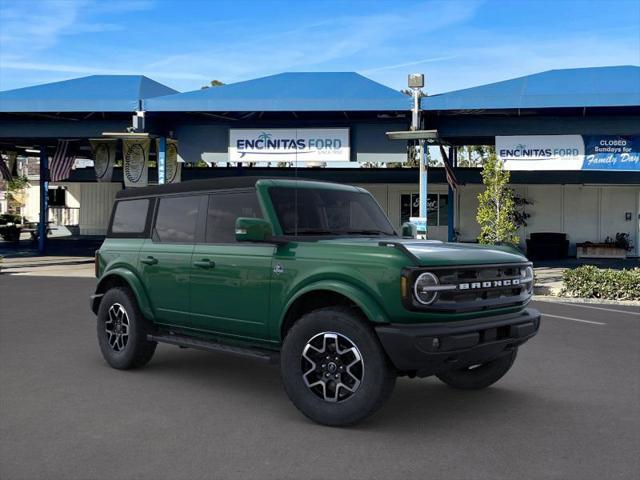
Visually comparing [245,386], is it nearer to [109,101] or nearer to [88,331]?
[88,331]

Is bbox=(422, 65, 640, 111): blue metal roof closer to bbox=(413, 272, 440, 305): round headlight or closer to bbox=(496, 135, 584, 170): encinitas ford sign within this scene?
bbox=(496, 135, 584, 170): encinitas ford sign

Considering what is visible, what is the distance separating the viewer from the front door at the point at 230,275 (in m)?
5.59

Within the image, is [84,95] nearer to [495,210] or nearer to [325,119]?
[325,119]

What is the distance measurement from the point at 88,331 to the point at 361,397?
19.5ft

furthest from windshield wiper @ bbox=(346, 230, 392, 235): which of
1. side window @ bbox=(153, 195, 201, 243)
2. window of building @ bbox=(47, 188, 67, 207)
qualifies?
window of building @ bbox=(47, 188, 67, 207)

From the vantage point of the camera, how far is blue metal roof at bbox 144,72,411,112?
1975cm

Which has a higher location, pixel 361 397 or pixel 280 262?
pixel 280 262

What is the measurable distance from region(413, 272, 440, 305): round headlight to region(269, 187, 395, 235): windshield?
143 cm

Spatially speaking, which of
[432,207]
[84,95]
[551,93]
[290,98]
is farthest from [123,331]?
[432,207]

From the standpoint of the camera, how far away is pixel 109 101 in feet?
69.5

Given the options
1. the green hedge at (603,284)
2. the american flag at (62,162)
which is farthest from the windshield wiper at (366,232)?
the american flag at (62,162)

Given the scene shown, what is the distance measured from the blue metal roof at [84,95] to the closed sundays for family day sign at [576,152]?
1269cm

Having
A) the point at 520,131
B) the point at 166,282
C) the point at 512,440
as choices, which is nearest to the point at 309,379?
the point at 512,440

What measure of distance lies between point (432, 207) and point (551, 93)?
42.8 ft
